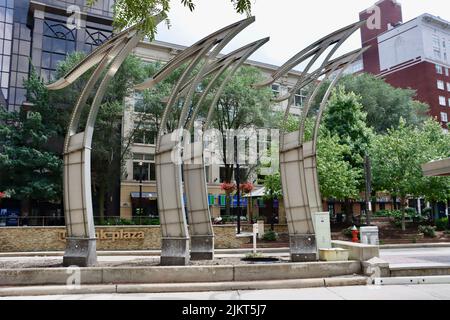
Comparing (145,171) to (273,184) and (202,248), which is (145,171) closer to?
(273,184)

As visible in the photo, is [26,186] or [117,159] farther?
[117,159]

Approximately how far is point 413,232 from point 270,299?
23.8 m

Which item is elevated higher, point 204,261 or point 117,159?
point 117,159

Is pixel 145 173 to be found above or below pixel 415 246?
above

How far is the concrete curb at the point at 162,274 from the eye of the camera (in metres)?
10.1

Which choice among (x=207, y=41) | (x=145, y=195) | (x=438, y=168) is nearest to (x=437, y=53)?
(x=145, y=195)

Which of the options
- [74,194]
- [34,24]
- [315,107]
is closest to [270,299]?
[74,194]

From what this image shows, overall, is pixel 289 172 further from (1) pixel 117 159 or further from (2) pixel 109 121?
(1) pixel 117 159

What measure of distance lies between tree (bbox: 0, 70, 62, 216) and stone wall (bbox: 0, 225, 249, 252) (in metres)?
9.20

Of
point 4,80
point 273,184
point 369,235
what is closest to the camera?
point 369,235

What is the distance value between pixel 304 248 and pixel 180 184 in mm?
4363

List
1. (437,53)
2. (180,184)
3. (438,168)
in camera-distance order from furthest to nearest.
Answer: (437,53)
(438,168)
(180,184)

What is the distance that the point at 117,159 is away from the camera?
122ft

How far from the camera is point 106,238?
73.5 ft
